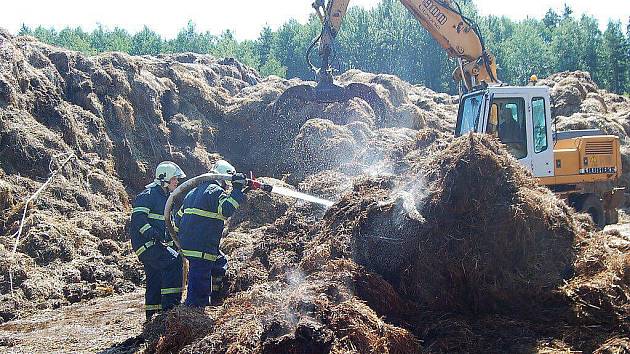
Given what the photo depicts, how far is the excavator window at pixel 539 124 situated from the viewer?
8898mm

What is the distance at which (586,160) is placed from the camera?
9.95 m

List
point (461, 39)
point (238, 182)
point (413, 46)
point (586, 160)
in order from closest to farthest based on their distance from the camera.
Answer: point (238, 182)
point (586, 160)
point (461, 39)
point (413, 46)

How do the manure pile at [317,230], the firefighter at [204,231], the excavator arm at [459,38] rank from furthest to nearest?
the excavator arm at [459,38] < the firefighter at [204,231] < the manure pile at [317,230]

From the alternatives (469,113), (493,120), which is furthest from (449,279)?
(469,113)

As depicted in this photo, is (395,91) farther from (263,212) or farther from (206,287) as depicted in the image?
(206,287)

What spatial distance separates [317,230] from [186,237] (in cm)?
159

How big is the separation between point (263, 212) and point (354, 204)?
4.49 m

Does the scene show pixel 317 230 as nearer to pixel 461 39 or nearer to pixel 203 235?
pixel 203 235

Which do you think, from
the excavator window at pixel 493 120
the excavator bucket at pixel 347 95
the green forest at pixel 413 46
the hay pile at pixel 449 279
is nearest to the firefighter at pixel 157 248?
the hay pile at pixel 449 279

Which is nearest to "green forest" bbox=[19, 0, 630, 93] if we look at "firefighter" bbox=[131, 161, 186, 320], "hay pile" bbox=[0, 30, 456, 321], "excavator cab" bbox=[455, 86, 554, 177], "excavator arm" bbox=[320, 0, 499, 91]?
"hay pile" bbox=[0, 30, 456, 321]

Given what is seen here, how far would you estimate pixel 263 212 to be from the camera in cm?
1081

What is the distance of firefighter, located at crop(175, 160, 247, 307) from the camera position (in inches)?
241

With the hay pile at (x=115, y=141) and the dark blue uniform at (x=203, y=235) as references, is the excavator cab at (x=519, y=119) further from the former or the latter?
the dark blue uniform at (x=203, y=235)

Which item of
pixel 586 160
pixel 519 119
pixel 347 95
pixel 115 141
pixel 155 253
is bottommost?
pixel 155 253
